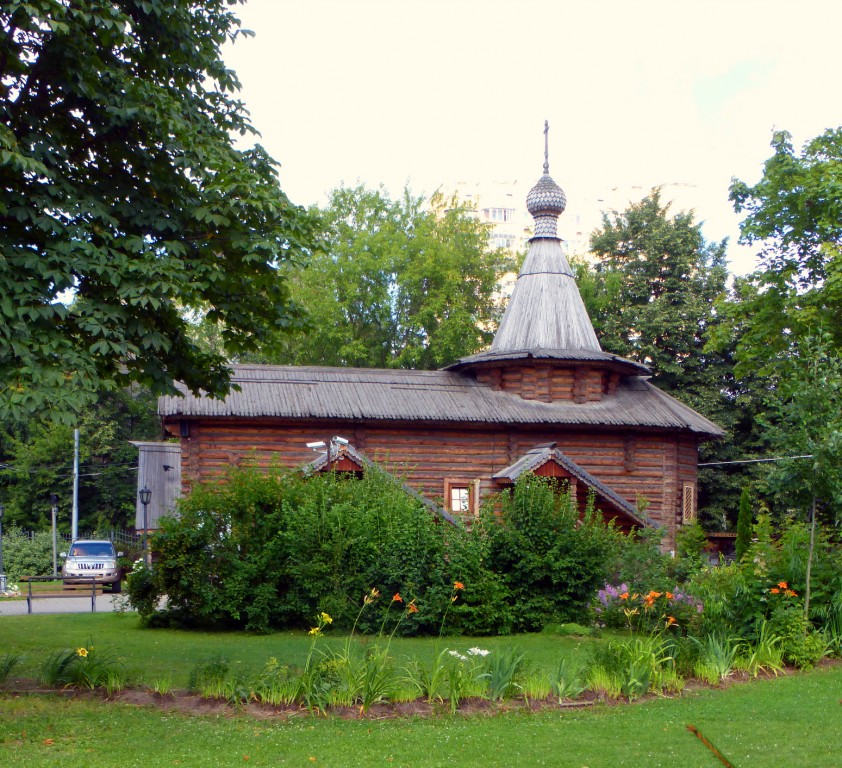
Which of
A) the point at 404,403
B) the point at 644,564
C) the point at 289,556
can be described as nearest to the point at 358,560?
the point at 289,556

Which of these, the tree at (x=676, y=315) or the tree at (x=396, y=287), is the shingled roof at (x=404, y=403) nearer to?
the tree at (x=676, y=315)

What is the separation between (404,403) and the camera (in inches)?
1046

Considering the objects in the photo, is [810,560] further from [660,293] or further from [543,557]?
[660,293]

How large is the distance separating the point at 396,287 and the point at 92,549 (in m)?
17.7

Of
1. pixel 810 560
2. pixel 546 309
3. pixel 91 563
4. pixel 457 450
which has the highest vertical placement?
pixel 546 309

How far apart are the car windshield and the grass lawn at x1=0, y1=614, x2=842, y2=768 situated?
24.3 m

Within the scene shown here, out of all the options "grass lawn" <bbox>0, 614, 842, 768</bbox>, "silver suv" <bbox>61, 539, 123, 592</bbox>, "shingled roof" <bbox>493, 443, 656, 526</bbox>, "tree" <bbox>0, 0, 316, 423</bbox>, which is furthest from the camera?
"silver suv" <bbox>61, 539, 123, 592</bbox>

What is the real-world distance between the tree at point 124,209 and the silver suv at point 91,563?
70.6 feet

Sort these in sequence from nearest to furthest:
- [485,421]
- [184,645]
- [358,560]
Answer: [184,645] → [358,560] → [485,421]

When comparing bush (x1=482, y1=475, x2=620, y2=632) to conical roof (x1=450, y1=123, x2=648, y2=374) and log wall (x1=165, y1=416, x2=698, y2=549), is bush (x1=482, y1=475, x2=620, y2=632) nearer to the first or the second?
log wall (x1=165, y1=416, x2=698, y2=549)

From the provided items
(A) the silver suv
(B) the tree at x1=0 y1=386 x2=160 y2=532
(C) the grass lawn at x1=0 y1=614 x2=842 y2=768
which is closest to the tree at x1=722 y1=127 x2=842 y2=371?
(C) the grass lawn at x1=0 y1=614 x2=842 y2=768

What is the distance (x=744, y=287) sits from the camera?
27.6 metres

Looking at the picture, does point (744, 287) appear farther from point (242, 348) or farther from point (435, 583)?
point (242, 348)

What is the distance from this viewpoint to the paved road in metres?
23.2
